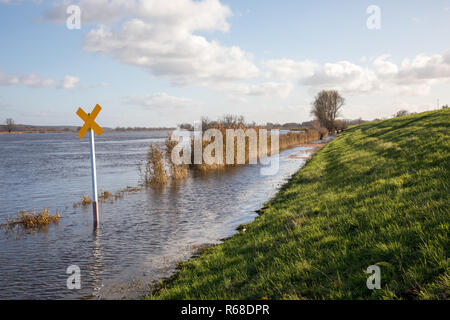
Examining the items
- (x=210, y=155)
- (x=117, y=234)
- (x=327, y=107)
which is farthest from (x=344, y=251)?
(x=327, y=107)

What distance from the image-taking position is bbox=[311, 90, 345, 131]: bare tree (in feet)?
266

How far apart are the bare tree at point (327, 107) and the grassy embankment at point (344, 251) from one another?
7540 centimetres

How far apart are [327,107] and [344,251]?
273 ft

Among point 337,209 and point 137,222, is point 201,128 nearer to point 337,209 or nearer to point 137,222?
point 137,222

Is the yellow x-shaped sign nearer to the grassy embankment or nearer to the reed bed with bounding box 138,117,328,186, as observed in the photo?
the grassy embankment

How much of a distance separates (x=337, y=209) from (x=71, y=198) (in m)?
15.4

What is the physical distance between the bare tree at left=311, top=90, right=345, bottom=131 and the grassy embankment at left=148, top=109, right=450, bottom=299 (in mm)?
75395

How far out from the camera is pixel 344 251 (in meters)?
5.17

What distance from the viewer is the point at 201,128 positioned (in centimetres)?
3161

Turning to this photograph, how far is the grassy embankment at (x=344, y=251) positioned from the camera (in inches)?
164

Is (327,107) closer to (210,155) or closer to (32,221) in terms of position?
(210,155)

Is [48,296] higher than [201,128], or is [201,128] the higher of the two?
[201,128]
